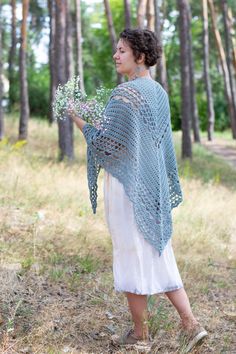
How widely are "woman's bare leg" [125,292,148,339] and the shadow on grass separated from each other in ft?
26.4

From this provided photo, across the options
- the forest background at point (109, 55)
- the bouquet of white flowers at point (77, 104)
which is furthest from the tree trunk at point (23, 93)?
the bouquet of white flowers at point (77, 104)

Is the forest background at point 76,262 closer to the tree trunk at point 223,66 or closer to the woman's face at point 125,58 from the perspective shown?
the woman's face at point 125,58

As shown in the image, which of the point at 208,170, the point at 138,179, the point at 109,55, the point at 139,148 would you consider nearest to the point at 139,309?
the point at 138,179

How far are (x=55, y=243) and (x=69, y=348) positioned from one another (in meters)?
2.39

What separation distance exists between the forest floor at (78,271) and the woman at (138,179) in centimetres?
44

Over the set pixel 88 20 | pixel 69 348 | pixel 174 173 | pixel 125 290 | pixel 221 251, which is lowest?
pixel 221 251

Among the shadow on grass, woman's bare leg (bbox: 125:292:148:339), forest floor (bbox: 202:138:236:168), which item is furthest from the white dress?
forest floor (bbox: 202:138:236:168)

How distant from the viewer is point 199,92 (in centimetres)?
4106

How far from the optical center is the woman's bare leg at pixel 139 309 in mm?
3955

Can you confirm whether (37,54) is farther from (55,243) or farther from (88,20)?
(55,243)

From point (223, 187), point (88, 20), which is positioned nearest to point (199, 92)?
point (88, 20)

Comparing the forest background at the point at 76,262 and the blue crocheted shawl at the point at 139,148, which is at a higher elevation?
the blue crocheted shawl at the point at 139,148

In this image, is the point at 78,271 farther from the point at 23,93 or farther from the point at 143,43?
the point at 23,93

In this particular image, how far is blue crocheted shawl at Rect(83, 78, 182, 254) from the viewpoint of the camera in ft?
12.6
